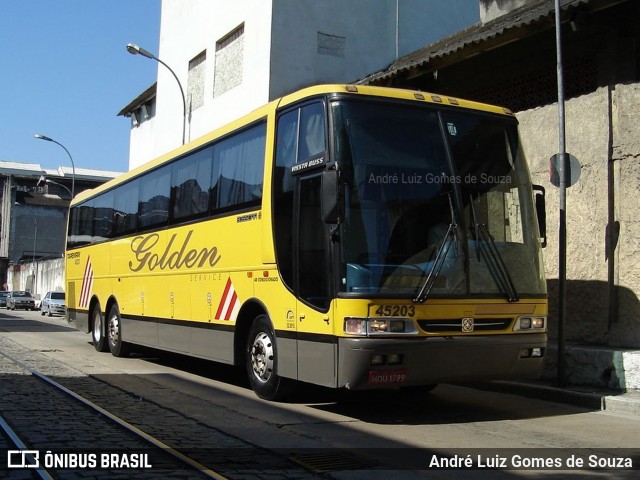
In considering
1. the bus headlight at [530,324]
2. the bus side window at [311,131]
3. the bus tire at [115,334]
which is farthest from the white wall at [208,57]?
the bus headlight at [530,324]

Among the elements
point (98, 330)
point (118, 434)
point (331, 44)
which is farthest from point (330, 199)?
point (331, 44)

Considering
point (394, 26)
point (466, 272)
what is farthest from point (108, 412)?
point (394, 26)

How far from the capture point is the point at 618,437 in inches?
286

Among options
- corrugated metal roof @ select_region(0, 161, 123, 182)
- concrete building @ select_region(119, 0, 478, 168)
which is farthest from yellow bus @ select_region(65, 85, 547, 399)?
corrugated metal roof @ select_region(0, 161, 123, 182)

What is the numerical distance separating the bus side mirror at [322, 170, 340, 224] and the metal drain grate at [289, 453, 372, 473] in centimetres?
225

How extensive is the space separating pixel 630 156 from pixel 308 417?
6032 mm

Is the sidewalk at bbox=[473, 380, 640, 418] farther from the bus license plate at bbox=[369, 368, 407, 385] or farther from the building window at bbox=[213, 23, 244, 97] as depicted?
the building window at bbox=[213, 23, 244, 97]

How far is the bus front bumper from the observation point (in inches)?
279

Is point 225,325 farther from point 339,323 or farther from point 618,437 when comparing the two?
point 618,437

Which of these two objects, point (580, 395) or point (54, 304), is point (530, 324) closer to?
point (580, 395)

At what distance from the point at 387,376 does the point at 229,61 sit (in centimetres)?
1944

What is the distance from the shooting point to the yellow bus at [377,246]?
23.7 ft

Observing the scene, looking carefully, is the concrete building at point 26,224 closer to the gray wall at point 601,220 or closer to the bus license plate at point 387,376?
the gray wall at point 601,220

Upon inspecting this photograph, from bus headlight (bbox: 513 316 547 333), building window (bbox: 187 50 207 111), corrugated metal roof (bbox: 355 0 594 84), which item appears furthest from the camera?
building window (bbox: 187 50 207 111)
